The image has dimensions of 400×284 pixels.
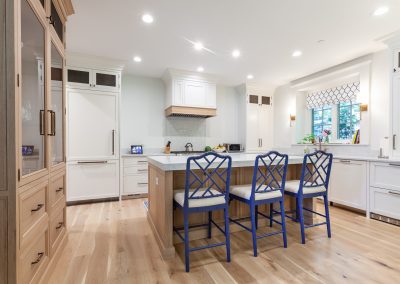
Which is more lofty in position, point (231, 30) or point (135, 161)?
point (231, 30)

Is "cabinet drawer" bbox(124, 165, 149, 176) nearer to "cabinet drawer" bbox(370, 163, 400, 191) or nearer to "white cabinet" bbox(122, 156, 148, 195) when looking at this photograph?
"white cabinet" bbox(122, 156, 148, 195)

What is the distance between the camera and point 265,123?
5.57 metres

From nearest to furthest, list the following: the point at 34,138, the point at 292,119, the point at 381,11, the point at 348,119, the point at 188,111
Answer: the point at 34,138
the point at 381,11
the point at 348,119
the point at 188,111
the point at 292,119

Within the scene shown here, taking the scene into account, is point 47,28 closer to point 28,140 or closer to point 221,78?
point 28,140

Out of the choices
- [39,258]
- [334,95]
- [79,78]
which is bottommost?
[39,258]

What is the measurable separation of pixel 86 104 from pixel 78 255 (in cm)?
258

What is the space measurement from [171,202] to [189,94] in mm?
2944

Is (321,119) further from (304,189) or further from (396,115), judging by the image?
(304,189)

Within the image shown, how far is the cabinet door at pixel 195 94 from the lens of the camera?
454 centimetres

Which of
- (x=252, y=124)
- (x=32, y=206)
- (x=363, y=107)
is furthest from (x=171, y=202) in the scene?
(x=252, y=124)

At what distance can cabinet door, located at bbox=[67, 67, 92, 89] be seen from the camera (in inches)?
145

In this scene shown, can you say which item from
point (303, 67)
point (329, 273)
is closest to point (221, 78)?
point (303, 67)

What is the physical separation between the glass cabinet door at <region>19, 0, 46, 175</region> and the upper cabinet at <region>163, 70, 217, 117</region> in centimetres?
282

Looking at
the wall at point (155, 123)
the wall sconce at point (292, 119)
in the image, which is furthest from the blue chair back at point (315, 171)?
the wall at point (155, 123)
